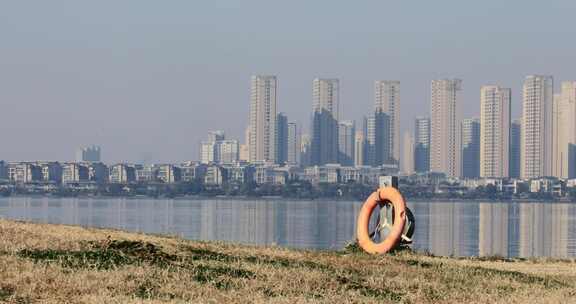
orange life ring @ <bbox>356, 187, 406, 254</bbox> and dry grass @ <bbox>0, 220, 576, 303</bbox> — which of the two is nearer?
dry grass @ <bbox>0, 220, 576, 303</bbox>

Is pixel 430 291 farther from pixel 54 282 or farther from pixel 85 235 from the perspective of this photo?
pixel 85 235

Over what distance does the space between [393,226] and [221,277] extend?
1012cm

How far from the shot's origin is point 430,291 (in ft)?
45.6

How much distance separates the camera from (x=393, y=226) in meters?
23.1

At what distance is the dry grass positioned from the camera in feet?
39.2

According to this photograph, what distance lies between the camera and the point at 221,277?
A: 13.4 meters

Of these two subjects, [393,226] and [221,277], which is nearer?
[221,277]

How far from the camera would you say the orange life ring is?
2264cm

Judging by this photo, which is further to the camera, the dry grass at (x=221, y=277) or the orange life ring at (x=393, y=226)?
the orange life ring at (x=393, y=226)

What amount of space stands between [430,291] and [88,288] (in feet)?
14.8

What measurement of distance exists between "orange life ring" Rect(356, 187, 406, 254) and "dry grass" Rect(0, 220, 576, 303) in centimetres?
366

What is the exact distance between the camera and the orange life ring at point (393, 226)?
22641 millimetres

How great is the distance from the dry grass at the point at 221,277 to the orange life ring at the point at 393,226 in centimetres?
366

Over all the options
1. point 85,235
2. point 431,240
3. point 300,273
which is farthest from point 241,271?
point 431,240
